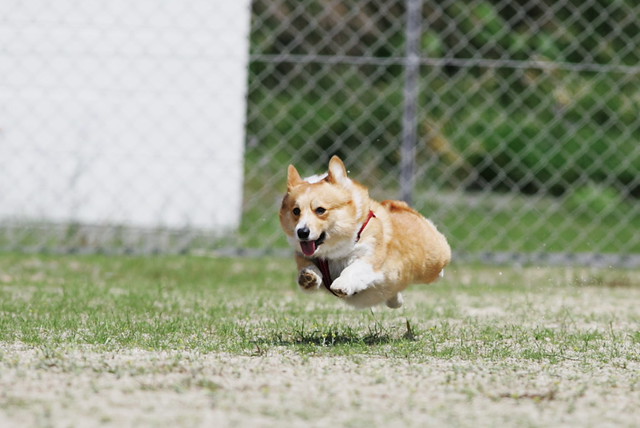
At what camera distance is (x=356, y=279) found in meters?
3.76

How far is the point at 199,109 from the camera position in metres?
A: 7.14

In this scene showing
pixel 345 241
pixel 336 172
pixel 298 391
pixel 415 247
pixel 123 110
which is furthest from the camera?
pixel 123 110

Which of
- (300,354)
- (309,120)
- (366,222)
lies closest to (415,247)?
(366,222)

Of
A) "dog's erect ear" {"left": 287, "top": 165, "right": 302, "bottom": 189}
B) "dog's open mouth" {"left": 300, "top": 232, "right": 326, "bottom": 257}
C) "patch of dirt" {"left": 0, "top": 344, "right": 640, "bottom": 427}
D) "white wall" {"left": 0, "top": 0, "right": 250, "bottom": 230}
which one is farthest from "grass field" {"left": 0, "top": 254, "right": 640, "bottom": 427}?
"white wall" {"left": 0, "top": 0, "right": 250, "bottom": 230}

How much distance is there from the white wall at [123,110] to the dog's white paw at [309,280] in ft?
11.3

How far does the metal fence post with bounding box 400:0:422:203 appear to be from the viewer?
22.5 ft

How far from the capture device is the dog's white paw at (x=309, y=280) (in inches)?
148

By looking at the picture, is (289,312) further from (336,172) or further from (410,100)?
(410,100)

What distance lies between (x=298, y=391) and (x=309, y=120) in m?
4.93

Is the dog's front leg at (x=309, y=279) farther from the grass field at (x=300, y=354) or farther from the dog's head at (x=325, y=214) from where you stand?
the grass field at (x=300, y=354)

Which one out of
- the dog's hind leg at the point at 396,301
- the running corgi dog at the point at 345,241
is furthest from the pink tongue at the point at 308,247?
the dog's hind leg at the point at 396,301

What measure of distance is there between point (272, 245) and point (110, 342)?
11.5 ft

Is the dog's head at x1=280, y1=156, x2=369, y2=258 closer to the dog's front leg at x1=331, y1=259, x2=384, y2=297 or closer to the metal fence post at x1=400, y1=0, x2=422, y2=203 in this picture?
the dog's front leg at x1=331, y1=259, x2=384, y2=297

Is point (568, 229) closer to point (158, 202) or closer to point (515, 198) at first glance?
point (515, 198)
